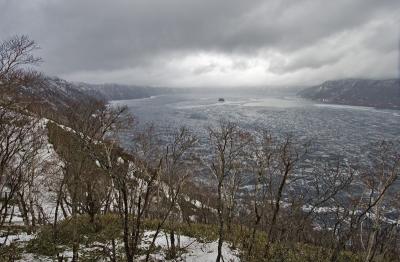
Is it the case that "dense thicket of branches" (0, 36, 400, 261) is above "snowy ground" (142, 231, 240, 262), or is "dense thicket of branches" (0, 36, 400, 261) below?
above

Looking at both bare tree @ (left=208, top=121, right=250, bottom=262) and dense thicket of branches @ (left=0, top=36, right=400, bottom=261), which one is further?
bare tree @ (left=208, top=121, right=250, bottom=262)

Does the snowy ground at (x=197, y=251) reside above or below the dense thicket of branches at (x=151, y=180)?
below

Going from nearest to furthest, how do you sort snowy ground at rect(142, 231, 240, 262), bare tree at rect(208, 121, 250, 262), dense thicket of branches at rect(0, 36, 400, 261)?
dense thicket of branches at rect(0, 36, 400, 261), bare tree at rect(208, 121, 250, 262), snowy ground at rect(142, 231, 240, 262)

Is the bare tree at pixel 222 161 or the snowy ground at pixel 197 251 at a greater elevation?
the bare tree at pixel 222 161

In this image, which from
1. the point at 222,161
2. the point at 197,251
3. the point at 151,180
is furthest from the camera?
the point at 197,251

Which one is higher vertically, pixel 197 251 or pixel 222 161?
pixel 222 161

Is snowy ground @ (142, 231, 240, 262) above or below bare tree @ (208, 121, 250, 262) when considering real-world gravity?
below

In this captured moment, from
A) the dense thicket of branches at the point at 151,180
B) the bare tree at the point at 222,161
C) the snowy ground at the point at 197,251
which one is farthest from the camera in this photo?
the snowy ground at the point at 197,251

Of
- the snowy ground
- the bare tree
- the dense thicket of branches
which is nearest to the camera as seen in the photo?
the dense thicket of branches

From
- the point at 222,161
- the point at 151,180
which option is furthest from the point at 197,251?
the point at 151,180

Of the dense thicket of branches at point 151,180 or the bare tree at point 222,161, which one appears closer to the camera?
the dense thicket of branches at point 151,180

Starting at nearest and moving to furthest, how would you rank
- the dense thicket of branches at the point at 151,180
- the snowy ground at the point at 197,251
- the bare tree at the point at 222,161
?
the dense thicket of branches at the point at 151,180
the bare tree at the point at 222,161
the snowy ground at the point at 197,251

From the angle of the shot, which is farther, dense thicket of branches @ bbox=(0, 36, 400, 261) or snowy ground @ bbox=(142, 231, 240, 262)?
snowy ground @ bbox=(142, 231, 240, 262)

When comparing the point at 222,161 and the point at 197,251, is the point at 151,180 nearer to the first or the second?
the point at 222,161
